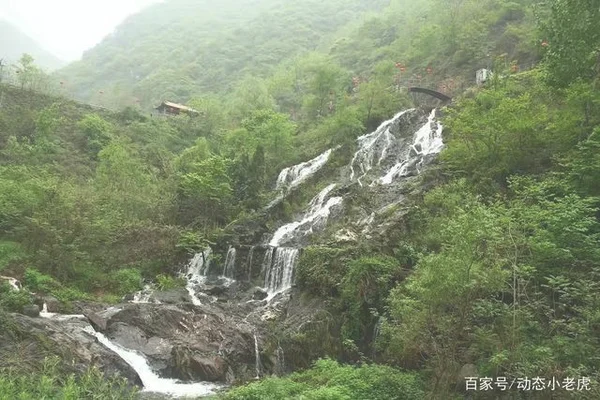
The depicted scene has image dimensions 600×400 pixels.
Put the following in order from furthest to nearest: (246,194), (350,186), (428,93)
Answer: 1. (428,93)
2. (246,194)
3. (350,186)

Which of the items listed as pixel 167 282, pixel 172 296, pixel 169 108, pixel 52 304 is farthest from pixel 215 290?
pixel 169 108

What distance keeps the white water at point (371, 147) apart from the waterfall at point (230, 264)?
335 inches

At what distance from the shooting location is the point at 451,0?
47.9 metres

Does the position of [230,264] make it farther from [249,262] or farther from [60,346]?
[60,346]

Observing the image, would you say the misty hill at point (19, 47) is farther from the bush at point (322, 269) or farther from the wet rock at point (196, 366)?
the wet rock at point (196, 366)

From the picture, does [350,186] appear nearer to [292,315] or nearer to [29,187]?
[292,315]

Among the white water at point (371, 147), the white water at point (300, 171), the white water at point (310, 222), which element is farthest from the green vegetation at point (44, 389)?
the white water at point (300, 171)

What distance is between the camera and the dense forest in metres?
9.12

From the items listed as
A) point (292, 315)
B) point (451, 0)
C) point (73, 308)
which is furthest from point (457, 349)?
point (451, 0)

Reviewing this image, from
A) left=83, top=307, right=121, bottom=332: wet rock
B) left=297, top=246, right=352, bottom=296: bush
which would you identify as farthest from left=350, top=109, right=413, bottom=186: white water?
left=83, top=307, right=121, bottom=332: wet rock

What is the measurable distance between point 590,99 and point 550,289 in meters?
7.16

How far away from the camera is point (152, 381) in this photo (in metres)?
12.1

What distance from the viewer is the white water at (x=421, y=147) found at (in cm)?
2425

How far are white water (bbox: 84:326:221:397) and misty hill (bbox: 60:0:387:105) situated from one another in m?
53.9
